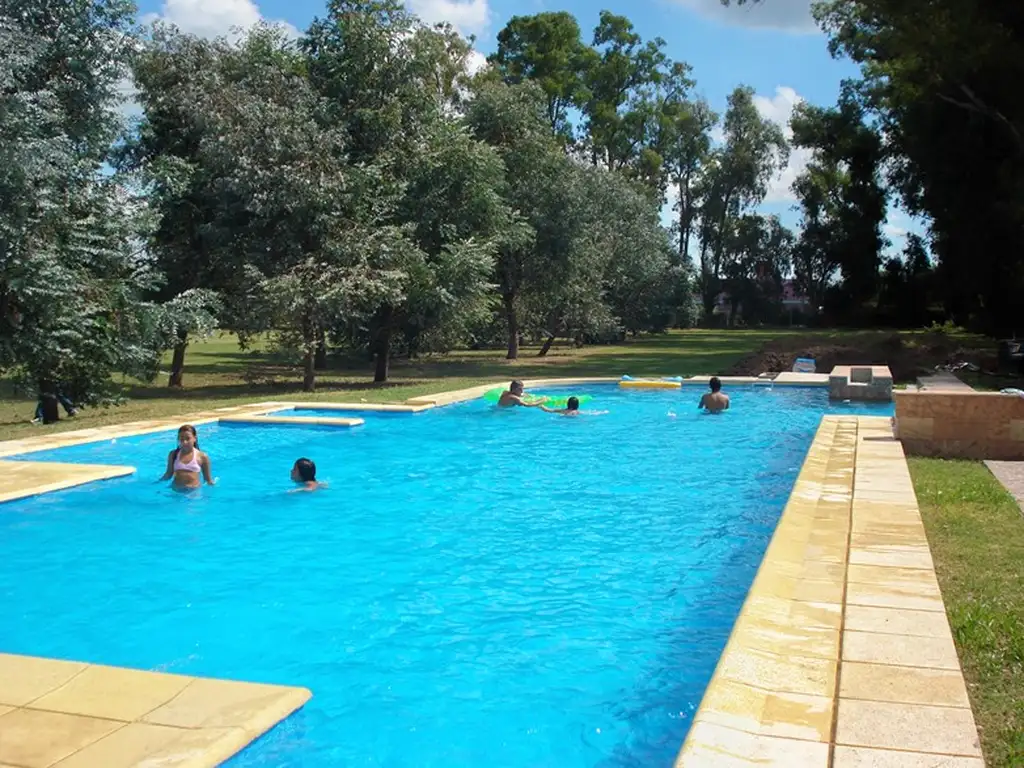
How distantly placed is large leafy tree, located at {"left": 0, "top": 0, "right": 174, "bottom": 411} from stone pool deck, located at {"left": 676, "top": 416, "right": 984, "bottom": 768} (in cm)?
1315

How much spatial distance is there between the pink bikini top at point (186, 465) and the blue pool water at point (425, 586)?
0.33 meters

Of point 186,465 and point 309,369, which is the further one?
point 309,369

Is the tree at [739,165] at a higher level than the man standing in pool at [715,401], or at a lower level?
higher

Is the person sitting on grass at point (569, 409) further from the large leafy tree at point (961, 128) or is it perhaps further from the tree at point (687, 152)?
the tree at point (687, 152)

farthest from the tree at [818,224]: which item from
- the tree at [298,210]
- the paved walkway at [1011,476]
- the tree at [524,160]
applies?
the paved walkway at [1011,476]

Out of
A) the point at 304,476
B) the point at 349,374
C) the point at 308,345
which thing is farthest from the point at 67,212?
the point at 349,374

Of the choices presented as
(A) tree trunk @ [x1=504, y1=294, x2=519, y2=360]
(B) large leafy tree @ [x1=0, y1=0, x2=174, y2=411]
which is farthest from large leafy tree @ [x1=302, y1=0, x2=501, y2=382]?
(A) tree trunk @ [x1=504, y1=294, x2=519, y2=360]

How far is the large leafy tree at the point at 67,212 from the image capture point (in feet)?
48.6

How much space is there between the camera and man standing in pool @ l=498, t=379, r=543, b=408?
698 inches

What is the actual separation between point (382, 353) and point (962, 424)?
1572cm

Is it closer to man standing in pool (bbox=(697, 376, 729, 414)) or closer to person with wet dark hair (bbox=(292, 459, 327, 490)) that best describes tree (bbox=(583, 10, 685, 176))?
man standing in pool (bbox=(697, 376, 729, 414))

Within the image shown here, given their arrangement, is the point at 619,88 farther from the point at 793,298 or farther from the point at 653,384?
the point at 653,384

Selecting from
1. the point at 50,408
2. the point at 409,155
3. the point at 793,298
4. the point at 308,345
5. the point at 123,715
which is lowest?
the point at 123,715

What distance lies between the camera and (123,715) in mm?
4227
